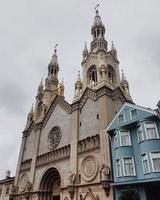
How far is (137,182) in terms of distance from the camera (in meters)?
20.4

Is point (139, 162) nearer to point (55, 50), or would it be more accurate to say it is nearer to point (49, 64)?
point (49, 64)

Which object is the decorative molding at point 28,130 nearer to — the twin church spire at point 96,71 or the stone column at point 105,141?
the twin church spire at point 96,71

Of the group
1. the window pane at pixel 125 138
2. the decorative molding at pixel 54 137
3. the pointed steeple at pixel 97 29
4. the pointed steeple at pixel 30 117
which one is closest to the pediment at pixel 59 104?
the decorative molding at pixel 54 137

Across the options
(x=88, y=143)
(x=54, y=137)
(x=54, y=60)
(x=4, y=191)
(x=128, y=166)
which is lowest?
(x=128, y=166)

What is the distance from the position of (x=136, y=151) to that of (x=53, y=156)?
1703cm

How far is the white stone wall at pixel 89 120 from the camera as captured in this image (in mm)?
30531

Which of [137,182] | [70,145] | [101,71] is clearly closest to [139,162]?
[137,182]

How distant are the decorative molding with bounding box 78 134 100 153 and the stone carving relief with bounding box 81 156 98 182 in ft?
4.64

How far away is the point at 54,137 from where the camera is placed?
1487 inches

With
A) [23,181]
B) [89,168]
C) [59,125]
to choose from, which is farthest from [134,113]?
[23,181]

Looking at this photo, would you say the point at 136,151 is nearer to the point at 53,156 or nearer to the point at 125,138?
the point at 125,138

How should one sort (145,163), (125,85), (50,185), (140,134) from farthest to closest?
(125,85), (50,185), (140,134), (145,163)

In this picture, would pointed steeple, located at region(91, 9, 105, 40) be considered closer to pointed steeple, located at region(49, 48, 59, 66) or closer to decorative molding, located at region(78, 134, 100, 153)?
pointed steeple, located at region(49, 48, 59, 66)

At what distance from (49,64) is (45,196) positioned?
3275cm
